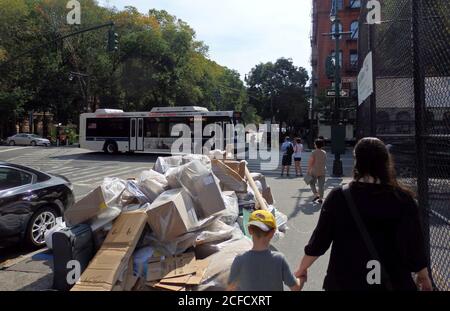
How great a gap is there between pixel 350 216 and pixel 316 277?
112 inches

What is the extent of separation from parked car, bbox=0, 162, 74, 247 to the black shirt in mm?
5103

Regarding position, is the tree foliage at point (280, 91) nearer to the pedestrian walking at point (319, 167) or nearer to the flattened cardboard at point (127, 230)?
the pedestrian walking at point (319, 167)

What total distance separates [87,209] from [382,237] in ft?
12.5

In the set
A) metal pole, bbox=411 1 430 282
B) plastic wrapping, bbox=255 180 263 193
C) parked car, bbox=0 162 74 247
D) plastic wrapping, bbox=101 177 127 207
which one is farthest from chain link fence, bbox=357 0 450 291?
parked car, bbox=0 162 74 247

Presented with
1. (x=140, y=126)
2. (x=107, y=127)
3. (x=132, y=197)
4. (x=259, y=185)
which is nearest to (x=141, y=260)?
(x=132, y=197)

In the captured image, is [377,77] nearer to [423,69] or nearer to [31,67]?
[423,69]

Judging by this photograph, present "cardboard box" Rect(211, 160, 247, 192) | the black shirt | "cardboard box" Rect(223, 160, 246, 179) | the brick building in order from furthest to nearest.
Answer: the brick building → "cardboard box" Rect(223, 160, 246, 179) → "cardboard box" Rect(211, 160, 247, 192) → the black shirt

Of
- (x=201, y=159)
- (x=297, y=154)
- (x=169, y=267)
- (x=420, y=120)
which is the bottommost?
(x=169, y=267)

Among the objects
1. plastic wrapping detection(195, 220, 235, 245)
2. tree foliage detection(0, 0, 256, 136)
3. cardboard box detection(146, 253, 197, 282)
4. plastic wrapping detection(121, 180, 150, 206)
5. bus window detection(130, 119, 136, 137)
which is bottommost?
cardboard box detection(146, 253, 197, 282)

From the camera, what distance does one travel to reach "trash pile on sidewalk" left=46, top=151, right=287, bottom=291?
443 centimetres

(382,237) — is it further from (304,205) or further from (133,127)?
(133,127)

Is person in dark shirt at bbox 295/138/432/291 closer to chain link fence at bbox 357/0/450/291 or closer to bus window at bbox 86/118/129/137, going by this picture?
chain link fence at bbox 357/0/450/291

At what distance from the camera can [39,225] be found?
6633mm

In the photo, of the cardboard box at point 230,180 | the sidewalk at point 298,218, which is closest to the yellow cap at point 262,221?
the sidewalk at point 298,218
